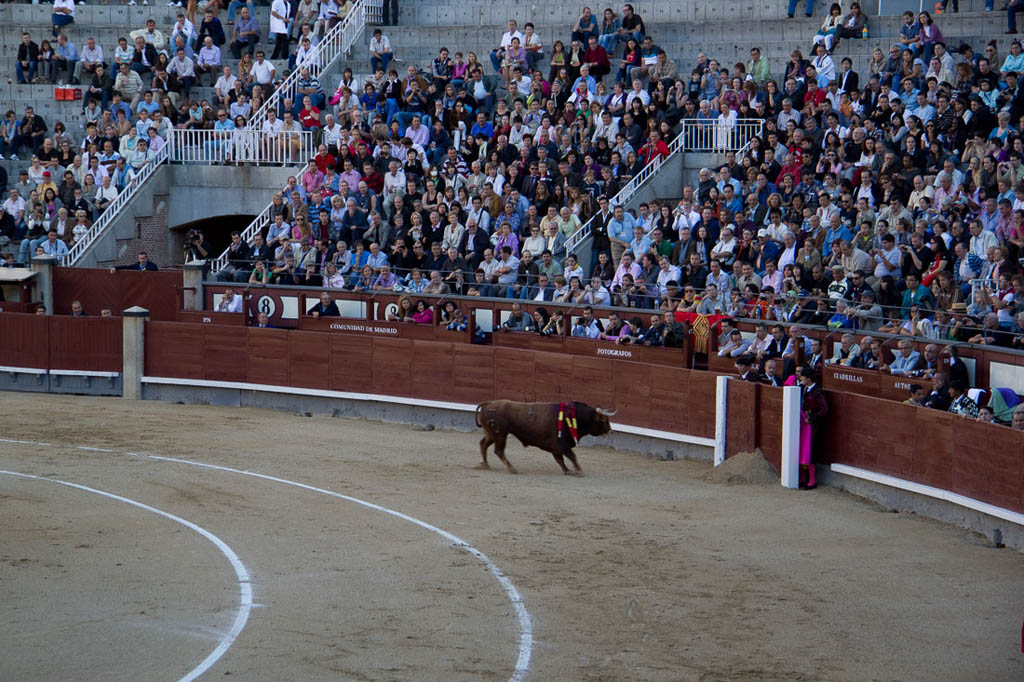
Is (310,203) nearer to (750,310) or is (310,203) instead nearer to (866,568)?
(750,310)

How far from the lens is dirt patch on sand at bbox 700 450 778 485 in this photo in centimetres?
1642

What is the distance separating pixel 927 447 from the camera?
48.2 feet

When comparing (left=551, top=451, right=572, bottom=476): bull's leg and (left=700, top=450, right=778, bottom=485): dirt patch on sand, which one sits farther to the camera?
(left=551, top=451, right=572, bottom=476): bull's leg

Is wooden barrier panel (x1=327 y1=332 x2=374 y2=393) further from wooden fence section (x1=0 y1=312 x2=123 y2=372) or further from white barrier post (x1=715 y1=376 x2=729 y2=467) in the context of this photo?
white barrier post (x1=715 y1=376 x2=729 y2=467)

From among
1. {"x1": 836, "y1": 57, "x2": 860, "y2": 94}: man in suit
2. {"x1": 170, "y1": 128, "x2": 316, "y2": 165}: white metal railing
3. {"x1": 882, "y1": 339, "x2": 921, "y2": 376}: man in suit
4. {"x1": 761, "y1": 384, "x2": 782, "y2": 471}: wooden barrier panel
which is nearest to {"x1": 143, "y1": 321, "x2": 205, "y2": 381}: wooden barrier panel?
{"x1": 170, "y1": 128, "x2": 316, "y2": 165}: white metal railing

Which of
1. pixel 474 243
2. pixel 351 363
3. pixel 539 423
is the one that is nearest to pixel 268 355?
pixel 351 363

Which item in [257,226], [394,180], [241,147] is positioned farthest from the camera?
[241,147]

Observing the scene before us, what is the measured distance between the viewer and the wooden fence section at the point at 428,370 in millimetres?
18406

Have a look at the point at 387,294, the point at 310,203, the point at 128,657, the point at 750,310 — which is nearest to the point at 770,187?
the point at 750,310

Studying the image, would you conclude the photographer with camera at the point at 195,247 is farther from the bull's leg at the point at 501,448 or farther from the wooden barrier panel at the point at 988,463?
the wooden barrier panel at the point at 988,463

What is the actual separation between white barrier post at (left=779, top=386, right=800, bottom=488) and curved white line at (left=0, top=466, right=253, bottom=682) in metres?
6.33

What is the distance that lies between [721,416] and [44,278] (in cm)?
1368

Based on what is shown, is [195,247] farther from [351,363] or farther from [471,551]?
[471,551]

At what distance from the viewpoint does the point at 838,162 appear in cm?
2044
